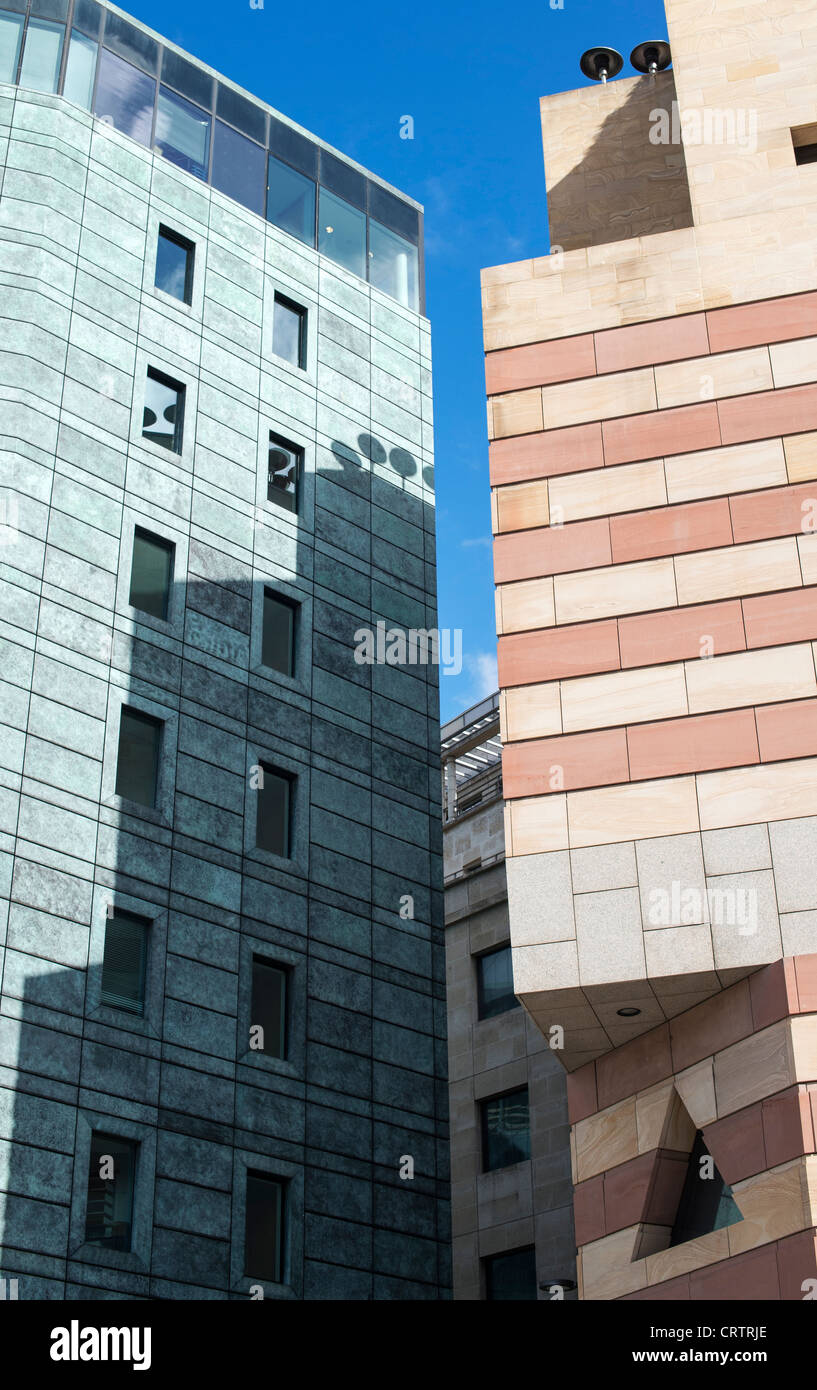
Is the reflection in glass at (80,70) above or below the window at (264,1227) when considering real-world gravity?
above

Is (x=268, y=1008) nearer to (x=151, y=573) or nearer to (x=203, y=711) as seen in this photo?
(x=203, y=711)

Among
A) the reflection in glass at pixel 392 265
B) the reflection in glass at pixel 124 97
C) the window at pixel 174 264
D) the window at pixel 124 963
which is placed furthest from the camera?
the reflection in glass at pixel 392 265

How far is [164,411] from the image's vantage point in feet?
141

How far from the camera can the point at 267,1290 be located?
35219 millimetres

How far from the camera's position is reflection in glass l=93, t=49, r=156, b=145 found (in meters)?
45.2

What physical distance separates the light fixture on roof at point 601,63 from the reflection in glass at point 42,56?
48.8ft

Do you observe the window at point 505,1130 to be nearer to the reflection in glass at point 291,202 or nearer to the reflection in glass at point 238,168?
the reflection in glass at point 291,202

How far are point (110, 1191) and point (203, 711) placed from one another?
11.8 meters

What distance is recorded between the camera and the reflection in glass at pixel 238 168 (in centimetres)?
4794

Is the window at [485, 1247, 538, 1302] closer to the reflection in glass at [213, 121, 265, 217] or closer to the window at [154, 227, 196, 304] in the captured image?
the window at [154, 227, 196, 304]

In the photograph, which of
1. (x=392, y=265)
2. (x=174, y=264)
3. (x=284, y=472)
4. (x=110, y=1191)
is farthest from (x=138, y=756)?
(x=392, y=265)

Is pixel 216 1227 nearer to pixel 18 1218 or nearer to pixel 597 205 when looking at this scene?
pixel 18 1218

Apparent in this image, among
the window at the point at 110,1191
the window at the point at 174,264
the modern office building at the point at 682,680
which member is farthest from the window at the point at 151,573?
the window at the point at 110,1191

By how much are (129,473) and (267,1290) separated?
19624mm
